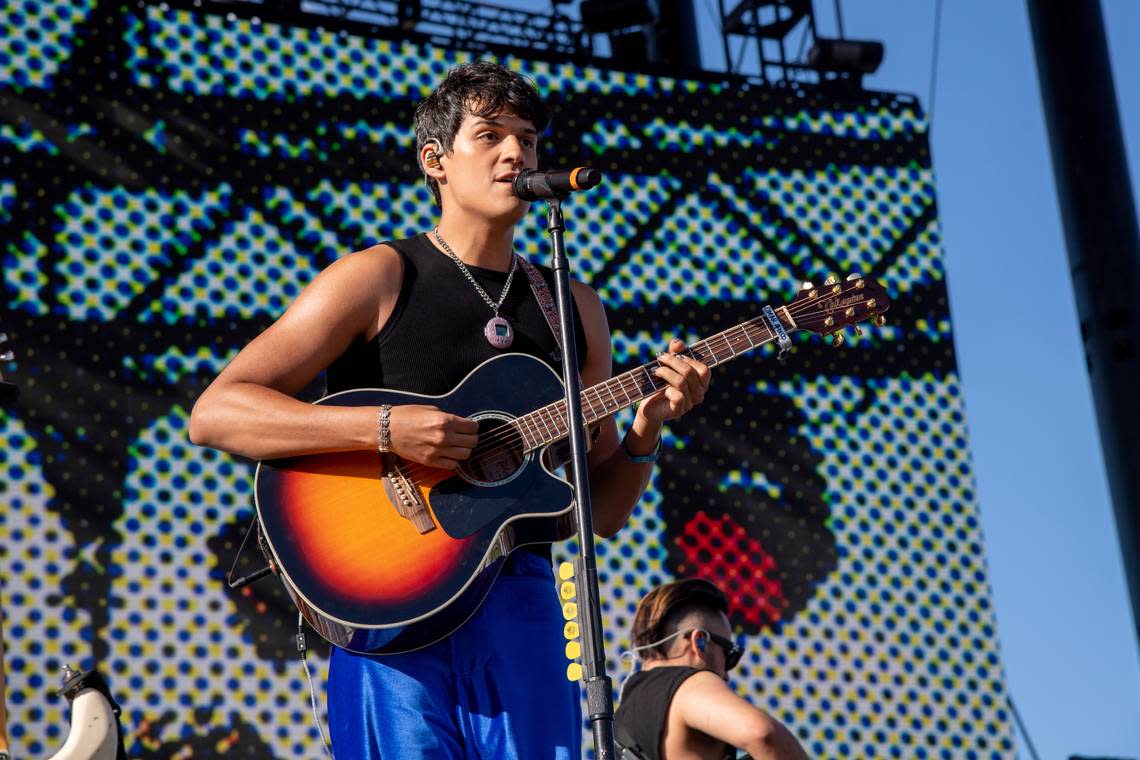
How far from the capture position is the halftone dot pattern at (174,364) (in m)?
5.66

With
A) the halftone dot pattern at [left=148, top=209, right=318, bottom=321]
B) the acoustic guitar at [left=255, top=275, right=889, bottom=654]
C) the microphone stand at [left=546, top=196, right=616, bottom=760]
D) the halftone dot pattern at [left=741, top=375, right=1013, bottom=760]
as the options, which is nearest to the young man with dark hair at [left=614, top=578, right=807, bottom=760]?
the acoustic guitar at [left=255, top=275, right=889, bottom=654]

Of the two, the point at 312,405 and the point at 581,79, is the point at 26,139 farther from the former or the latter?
the point at 312,405

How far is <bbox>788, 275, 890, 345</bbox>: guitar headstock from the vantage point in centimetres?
284

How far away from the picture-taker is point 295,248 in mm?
6051

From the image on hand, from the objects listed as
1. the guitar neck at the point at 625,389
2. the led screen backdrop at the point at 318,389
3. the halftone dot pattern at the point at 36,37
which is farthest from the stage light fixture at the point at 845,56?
the guitar neck at the point at 625,389

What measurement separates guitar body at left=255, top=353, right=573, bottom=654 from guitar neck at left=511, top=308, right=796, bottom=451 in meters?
0.03

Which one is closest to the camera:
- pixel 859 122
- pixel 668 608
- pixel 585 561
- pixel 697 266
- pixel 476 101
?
pixel 585 561

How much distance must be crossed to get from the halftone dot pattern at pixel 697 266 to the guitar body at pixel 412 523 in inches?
157

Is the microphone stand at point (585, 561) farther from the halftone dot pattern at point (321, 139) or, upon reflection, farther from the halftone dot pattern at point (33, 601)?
the halftone dot pattern at point (321, 139)

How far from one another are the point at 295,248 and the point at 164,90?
0.83 m

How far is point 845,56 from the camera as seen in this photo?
7.20m

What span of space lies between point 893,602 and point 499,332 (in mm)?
4447

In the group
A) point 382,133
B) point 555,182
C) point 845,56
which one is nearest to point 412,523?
point 555,182

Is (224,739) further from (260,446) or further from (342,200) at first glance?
(260,446)
